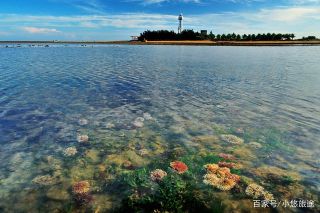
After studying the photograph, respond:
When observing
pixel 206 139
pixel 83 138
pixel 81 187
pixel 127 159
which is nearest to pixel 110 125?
pixel 83 138

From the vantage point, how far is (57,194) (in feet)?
31.4

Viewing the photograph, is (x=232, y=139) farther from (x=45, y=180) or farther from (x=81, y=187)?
(x=45, y=180)

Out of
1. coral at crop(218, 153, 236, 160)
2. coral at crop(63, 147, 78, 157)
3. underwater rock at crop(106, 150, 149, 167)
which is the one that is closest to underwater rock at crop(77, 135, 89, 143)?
coral at crop(63, 147, 78, 157)

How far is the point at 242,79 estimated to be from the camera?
34.8m

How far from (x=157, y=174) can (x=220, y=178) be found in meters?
2.49

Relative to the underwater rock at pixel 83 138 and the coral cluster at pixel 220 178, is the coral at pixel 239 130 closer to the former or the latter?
the coral cluster at pixel 220 178

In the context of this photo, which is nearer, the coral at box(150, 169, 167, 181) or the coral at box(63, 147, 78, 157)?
the coral at box(150, 169, 167, 181)

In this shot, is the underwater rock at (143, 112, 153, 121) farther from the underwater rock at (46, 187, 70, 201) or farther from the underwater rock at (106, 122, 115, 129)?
the underwater rock at (46, 187, 70, 201)

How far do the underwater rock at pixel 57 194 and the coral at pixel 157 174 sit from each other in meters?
3.22

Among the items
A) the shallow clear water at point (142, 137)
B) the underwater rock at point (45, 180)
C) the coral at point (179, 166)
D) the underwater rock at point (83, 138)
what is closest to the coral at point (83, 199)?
the shallow clear water at point (142, 137)

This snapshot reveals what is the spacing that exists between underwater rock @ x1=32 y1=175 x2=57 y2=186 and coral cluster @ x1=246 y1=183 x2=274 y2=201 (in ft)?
23.9

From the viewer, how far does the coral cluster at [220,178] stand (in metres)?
10.1

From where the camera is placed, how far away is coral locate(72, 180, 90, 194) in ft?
31.8

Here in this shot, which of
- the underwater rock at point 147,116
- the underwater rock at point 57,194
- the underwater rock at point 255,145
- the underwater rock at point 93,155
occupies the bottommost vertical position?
the underwater rock at point 93,155
